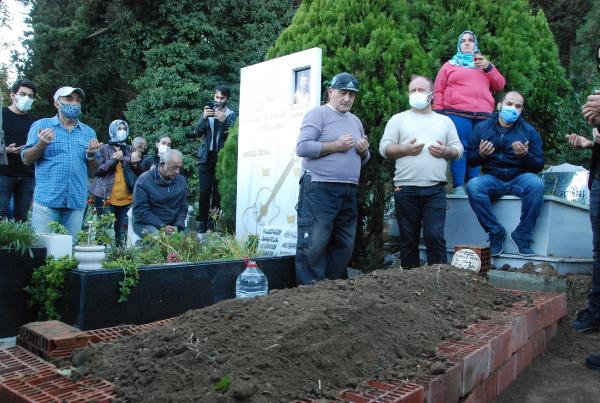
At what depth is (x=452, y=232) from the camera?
5.60 m

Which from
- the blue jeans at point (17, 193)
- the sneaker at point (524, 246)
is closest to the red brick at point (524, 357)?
the sneaker at point (524, 246)

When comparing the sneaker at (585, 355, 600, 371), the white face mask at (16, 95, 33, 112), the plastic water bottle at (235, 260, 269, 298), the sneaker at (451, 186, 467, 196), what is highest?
the white face mask at (16, 95, 33, 112)

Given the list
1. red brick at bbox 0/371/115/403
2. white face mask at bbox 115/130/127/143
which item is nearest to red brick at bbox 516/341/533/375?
red brick at bbox 0/371/115/403

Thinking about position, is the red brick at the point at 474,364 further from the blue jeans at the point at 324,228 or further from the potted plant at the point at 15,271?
the potted plant at the point at 15,271

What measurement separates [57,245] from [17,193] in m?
2.58

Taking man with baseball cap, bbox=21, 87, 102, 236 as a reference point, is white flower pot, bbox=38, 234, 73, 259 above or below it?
below

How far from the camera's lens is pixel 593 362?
10.4 ft

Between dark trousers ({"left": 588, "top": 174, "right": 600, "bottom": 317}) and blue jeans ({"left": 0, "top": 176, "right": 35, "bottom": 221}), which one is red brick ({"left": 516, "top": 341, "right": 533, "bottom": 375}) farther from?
blue jeans ({"left": 0, "top": 176, "right": 35, "bottom": 221})

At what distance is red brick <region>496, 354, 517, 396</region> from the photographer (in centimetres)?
270

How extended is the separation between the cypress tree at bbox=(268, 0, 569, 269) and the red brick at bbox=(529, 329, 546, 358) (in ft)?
7.85

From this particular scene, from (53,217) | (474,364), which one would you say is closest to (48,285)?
(53,217)

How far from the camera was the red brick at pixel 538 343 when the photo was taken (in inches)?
129

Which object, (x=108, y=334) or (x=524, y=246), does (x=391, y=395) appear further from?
(x=524, y=246)

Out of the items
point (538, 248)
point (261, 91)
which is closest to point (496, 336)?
point (538, 248)
